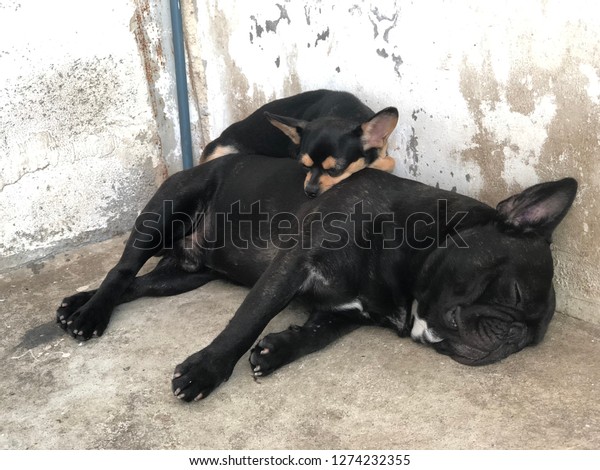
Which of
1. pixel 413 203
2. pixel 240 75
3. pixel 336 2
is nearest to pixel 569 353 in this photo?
pixel 413 203

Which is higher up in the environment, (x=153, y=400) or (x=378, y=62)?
(x=378, y=62)

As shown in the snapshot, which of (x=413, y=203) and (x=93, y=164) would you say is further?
(x=93, y=164)

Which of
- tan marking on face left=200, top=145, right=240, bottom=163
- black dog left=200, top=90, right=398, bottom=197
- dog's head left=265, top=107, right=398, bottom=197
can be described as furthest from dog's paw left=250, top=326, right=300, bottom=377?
tan marking on face left=200, top=145, right=240, bottom=163

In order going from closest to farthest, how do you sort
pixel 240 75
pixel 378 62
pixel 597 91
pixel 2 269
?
pixel 597 91 < pixel 378 62 < pixel 2 269 < pixel 240 75

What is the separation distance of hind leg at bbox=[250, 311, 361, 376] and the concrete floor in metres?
0.04

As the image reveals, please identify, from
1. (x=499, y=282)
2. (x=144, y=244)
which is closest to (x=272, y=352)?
(x=499, y=282)

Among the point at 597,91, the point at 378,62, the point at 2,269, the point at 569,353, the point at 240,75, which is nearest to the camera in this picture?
the point at 597,91

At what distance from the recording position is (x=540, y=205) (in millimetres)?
3012

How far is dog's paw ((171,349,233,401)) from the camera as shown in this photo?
290cm

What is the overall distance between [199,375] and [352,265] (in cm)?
77

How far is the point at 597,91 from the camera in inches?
115

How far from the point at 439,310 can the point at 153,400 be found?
1118mm

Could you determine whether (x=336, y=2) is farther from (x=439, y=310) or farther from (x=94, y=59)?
(x=439, y=310)

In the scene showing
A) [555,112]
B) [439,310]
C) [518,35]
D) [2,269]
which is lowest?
[2,269]
